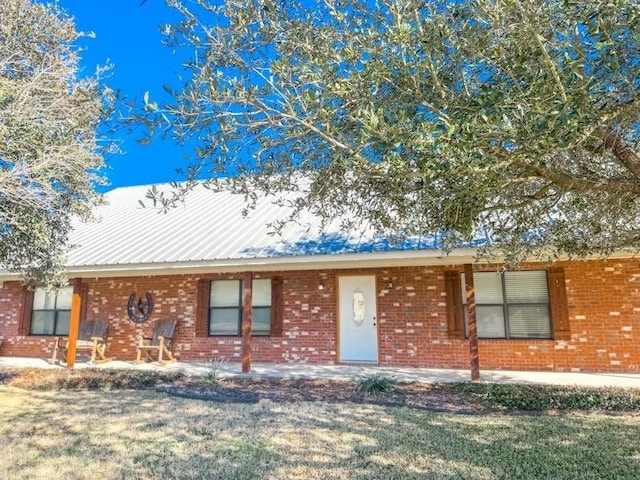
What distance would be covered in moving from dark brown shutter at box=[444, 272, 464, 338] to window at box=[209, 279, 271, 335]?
14.6 ft

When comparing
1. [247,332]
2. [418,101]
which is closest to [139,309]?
[247,332]

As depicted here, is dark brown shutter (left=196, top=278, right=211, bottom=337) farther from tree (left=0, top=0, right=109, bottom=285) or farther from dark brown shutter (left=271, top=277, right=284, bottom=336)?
tree (left=0, top=0, right=109, bottom=285)

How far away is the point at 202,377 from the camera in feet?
30.3

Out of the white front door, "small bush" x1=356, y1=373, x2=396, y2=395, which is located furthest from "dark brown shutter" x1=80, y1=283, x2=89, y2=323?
"small bush" x1=356, y1=373, x2=396, y2=395

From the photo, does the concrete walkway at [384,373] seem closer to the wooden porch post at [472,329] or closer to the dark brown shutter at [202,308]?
the wooden porch post at [472,329]

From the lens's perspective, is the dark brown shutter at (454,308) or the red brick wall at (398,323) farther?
the dark brown shutter at (454,308)

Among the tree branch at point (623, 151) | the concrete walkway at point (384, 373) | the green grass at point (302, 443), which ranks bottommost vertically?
the green grass at point (302, 443)

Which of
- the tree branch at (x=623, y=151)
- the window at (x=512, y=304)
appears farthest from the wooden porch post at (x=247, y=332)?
the tree branch at (x=623, y=151)

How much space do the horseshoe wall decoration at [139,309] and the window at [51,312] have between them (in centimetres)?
222

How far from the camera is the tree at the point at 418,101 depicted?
324cm

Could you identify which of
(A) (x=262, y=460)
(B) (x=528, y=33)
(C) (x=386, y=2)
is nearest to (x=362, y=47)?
(C) (x=386, y=2)

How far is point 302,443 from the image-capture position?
16.5 ft

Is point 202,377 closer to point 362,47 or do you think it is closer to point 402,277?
point 402,277

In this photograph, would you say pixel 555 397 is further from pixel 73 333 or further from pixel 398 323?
pixel 73 333
